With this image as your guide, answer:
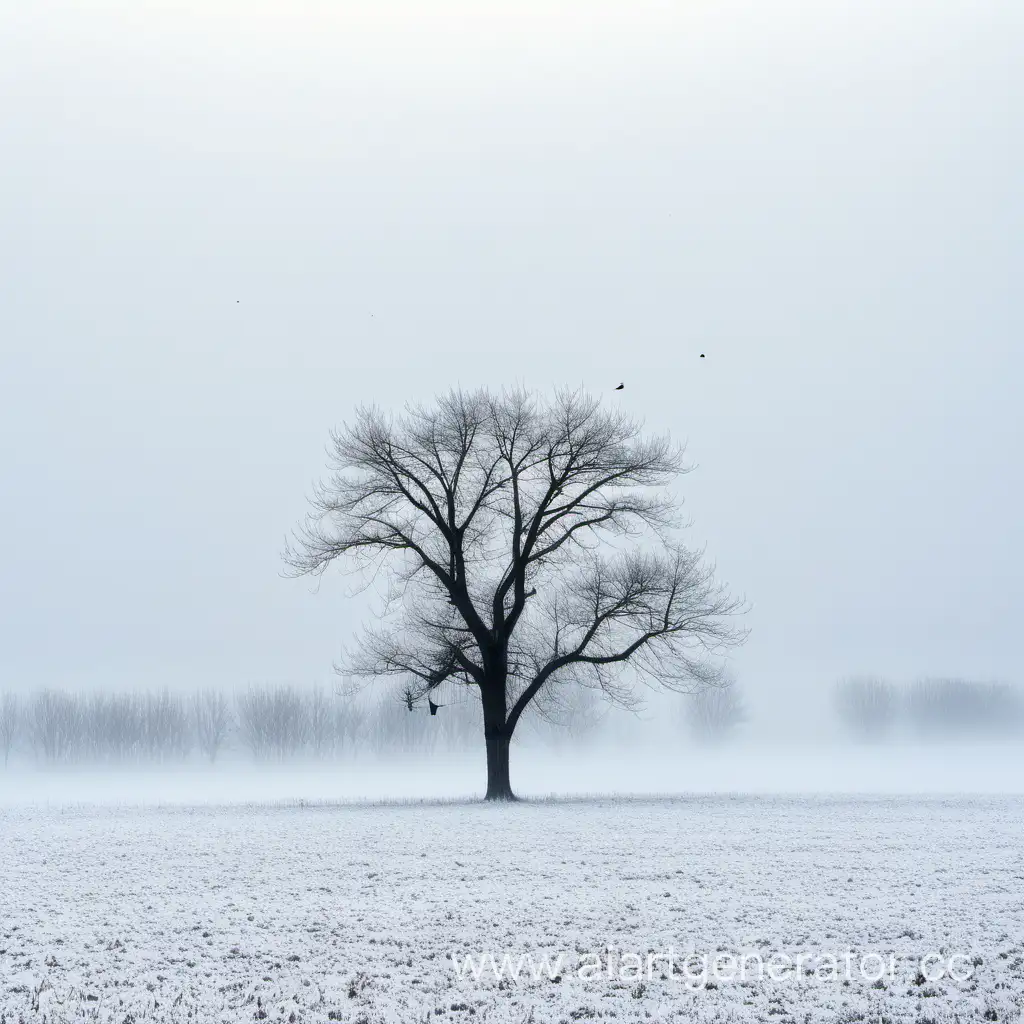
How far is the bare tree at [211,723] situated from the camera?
394 ft

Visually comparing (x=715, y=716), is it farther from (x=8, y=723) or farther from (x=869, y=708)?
(x=8, y=723)

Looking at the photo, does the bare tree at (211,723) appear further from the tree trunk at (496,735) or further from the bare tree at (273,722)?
the tree trunk at (496,735)

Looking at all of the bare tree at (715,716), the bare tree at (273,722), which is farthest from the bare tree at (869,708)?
the bare tree at (273,722)

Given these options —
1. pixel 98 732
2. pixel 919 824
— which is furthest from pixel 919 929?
pixel 98 732

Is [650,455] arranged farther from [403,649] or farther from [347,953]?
[347,953]

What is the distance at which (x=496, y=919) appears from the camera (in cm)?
1284

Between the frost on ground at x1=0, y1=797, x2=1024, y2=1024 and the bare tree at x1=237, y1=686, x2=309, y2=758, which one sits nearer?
the frost on ground at x1=0, y1=797, x2=1024, y2=1024

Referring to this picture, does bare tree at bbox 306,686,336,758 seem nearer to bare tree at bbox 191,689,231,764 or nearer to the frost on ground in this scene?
bare tree at bbox 191,689,231,764

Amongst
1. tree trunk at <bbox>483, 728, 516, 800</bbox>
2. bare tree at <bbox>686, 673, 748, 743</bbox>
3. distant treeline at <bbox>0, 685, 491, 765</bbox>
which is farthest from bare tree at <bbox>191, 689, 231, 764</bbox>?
tree trunk at <bbox>483, 728, 516, 800</bbox>

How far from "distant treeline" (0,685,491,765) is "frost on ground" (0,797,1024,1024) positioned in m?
89.2

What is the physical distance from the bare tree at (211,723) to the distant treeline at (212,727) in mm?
119

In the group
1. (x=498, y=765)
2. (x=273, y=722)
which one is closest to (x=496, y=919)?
(x=498, y=765)

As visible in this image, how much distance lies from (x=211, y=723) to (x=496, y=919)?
382 ft

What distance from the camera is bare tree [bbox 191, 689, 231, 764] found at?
120206 millimetres
